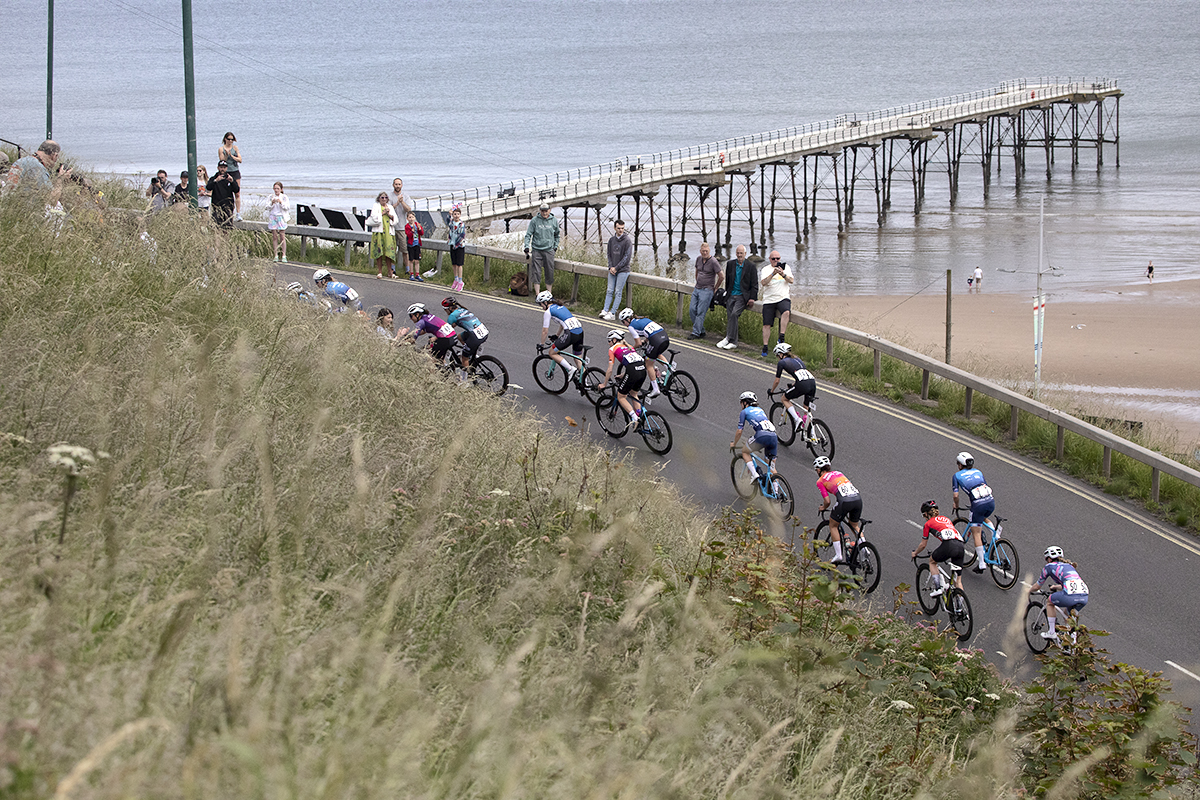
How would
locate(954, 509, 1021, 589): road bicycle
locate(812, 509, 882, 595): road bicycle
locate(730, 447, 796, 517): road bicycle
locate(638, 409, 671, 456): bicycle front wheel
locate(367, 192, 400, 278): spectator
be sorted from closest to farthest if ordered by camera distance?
locate(812, 509, 882, 595): road bicycle < locate(954, 509, 1021, 589): road bicycle < locate(730, 447, 796, 517): road bicycle < locate(638, 409, 671, 456): bicycle front wheel < locate(367, 192, 400, 278): spectator

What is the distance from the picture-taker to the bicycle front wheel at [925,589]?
39.0ft

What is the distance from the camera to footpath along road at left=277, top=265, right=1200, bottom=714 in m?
11.8

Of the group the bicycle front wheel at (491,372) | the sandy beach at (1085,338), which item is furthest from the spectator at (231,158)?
the sandy beach at (1085,338)

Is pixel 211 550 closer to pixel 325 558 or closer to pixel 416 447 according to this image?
pixel 325 558

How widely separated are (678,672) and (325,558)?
5.82 feet

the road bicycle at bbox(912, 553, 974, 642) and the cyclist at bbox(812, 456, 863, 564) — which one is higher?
the cyclist at bbox(812, 456, 863, 564)

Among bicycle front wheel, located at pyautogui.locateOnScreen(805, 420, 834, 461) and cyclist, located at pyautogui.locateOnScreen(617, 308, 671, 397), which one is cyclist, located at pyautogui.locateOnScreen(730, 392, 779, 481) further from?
cyclist, located at pyautogui.locateOnScreen(617, 308, 671, 397)

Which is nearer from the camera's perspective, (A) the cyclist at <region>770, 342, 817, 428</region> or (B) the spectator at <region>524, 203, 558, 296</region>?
(A) the cyclist at <region>770, 342, 817, 428</region>

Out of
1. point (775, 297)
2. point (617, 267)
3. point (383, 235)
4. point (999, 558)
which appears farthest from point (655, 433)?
point (383, 235)

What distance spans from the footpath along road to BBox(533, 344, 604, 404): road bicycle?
0.65 ft

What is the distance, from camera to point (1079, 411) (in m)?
19.2

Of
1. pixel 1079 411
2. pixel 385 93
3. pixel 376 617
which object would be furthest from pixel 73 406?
pixel 385 93

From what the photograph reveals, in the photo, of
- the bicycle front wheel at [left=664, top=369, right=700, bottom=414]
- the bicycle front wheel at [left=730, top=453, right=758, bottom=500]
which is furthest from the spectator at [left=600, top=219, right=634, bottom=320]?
the bicycle front wheel at [left=730, top=453, right=758, bottom=500]

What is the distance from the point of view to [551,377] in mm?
16719
